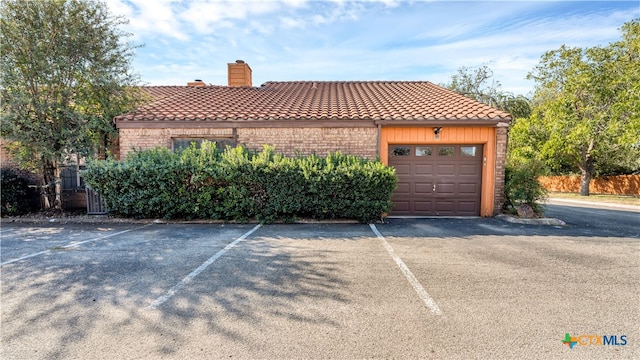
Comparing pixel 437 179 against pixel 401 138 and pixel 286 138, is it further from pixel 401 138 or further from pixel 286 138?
pixel 286 138

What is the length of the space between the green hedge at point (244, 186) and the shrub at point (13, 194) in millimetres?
2861

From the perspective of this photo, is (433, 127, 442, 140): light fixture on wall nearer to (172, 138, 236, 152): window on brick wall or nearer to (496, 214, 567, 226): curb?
(496, 214, 567, 226): curb

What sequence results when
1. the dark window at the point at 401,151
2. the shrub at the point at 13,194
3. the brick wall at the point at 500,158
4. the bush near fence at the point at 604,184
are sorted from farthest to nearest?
1. the bush near fence at the point at 604,184
2. the dark window at the point at 401,151
3. the shrub at the point at 13,194
4. the brick wall at the point at 500,158

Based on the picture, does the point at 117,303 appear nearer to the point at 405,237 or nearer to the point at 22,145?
the point at 405,237

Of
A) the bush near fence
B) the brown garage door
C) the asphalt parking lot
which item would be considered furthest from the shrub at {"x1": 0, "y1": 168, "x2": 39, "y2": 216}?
the bush near fence

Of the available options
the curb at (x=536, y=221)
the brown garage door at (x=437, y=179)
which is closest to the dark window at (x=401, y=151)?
the brown garage door at (x=437, y=179)

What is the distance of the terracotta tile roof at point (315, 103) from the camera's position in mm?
9094

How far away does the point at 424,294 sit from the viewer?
3.68 metres

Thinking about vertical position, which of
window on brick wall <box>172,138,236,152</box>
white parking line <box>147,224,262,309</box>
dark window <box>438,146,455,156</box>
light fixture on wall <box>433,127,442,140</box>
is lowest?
white parking line <box>147,224,262,309</box>

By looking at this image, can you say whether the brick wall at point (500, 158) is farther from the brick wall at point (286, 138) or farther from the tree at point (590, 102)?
the tree at point (590, 102)

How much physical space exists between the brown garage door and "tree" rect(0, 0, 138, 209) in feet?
29.4

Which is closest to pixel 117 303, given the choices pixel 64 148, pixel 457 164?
pixel 64 148

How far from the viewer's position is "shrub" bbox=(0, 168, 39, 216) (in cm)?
890

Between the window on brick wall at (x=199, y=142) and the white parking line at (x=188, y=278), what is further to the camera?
the window on brick wall at (x=199, y=142)
